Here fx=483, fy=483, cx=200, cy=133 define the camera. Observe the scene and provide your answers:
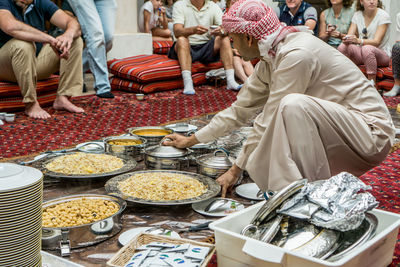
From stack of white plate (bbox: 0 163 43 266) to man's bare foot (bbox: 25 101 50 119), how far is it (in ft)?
10.1

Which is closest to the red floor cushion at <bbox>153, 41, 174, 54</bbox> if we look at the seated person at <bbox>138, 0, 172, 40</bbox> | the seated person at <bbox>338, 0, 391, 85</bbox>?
A: the seated person at <bbox>138, 0, 172, 40</bbox>

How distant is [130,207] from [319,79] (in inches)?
40.7

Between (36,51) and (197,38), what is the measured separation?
232cm

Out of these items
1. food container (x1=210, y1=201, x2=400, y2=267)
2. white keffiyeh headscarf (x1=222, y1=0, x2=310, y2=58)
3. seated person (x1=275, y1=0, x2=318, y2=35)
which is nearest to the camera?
food container (x1=210, y1=201, x2=400, y2=267)

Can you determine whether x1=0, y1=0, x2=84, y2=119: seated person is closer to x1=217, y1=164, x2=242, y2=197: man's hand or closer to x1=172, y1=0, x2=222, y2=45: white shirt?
x1=172, y1=0, x2=222, y2=45: white shirt

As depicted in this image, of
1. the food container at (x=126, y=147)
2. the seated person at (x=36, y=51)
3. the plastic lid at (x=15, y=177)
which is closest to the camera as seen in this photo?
the plastic lid at (x=15, y=177)

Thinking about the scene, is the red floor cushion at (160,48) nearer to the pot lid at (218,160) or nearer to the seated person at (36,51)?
the seated person at (36,51)

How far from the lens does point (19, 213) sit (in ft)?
3.85

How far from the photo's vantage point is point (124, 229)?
1.97 meters

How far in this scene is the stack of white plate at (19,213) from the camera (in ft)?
3.75

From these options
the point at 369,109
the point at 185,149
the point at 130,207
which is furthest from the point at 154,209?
the point at 369,109

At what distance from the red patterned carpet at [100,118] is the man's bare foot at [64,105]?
60 millimetres

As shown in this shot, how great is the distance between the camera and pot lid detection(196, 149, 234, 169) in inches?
94.7

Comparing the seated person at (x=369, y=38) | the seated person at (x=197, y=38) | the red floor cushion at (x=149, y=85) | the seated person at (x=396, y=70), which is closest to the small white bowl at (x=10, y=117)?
the red floor cushion at (x=149, y=85)
